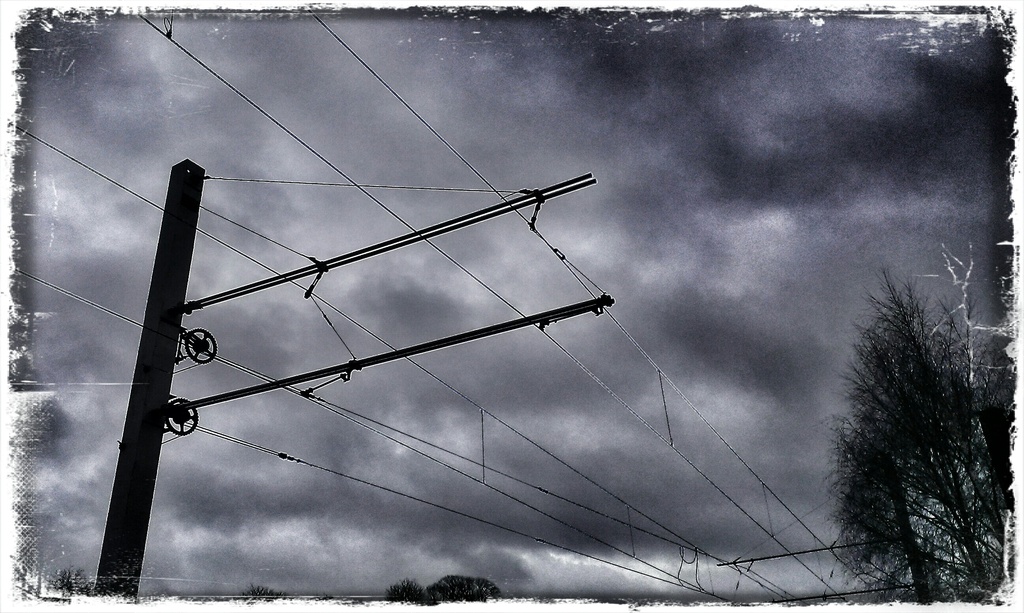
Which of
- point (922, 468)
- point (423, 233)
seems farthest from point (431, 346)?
point (922, 468)

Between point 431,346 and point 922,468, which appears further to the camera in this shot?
point 922,468

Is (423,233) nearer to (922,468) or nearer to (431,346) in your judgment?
(431,346)

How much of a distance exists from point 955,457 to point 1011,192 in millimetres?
11989

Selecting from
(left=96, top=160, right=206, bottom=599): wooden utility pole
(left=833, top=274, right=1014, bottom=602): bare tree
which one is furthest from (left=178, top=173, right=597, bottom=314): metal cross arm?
(left=833, top=274, right=1014, bottom=602): bare tree

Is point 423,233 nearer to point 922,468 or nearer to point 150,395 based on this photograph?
point 150,395

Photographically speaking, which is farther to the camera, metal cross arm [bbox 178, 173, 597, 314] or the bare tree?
the bare tree

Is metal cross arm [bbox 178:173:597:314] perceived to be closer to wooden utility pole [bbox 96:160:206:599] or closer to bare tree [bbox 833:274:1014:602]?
wooden utility pole [bbox 96:160:206:599]

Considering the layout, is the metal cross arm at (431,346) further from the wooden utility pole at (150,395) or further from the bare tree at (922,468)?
the bare tree at (922,468)

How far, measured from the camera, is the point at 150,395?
8.64 m

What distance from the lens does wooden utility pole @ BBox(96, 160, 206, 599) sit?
7.72 m

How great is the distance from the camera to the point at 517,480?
14023 mm

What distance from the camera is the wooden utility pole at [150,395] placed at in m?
7.72

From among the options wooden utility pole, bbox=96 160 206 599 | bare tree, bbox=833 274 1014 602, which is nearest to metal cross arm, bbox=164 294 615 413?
wooden utility pole, bbox=96 160 206 599

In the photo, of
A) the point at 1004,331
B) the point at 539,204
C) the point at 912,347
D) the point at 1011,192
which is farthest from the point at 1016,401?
the point at 912,347
